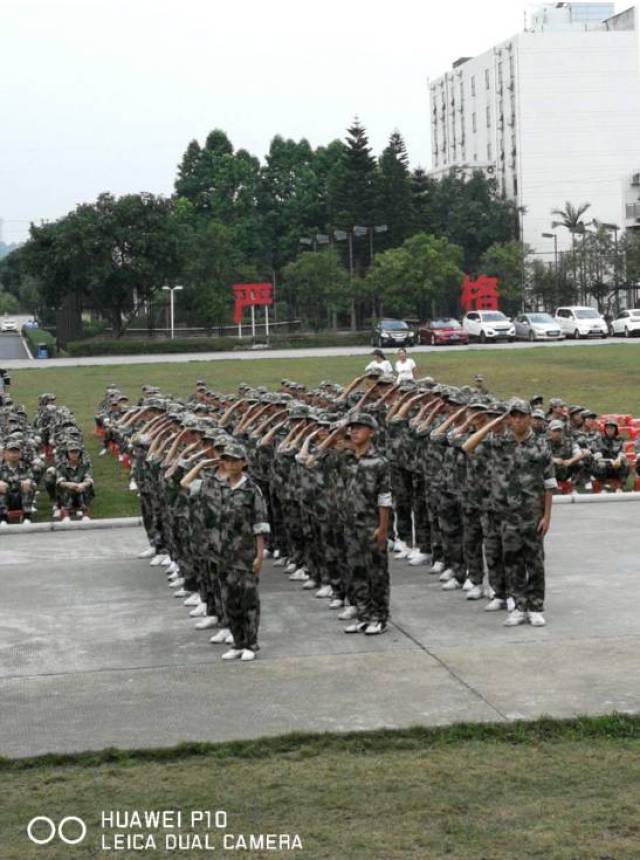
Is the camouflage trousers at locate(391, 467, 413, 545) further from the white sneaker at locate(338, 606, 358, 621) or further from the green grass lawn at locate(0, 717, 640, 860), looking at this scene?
the green grass lawn at locate(0, 717, 640, 860)

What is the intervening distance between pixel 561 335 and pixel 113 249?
796 inches

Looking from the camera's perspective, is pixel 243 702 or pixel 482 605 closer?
pixel 243 702

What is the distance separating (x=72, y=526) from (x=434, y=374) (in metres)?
21.9

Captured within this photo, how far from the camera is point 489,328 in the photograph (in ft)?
187

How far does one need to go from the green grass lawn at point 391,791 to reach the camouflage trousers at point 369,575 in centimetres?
279

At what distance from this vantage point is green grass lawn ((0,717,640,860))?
6.79 m

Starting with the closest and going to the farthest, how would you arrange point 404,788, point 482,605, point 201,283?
point 404,788 < point 482,605 < point 201,283

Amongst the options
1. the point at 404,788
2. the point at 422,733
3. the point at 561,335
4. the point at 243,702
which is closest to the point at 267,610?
the point at 243,702

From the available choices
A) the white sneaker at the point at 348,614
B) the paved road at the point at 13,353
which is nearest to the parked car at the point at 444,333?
the paved road at the point at 13,353

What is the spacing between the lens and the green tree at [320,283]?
68562 millimetres

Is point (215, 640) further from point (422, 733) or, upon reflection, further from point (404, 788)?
point (404, 788)

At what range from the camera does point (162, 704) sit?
9367mm

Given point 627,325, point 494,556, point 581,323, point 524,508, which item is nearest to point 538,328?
point 581,323

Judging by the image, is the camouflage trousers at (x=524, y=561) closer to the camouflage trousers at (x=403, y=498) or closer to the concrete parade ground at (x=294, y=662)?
the concrete parade ground at (x=294, y=662)
